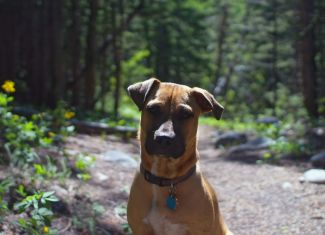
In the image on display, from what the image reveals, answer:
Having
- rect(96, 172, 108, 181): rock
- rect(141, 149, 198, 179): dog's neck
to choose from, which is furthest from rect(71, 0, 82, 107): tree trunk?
rect(141, 149, 198, 179): dog's neck

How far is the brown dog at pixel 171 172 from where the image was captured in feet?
11.3

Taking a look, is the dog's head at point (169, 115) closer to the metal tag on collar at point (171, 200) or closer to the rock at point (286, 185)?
the metal tag on collar at point (171, 200)

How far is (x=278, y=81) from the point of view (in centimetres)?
3134

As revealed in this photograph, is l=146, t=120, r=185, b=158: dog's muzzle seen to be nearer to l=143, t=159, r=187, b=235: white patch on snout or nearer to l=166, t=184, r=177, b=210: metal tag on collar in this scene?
l=166, t=184, r=177, b=210: metal tag on collar

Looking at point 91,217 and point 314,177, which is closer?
point 91,217

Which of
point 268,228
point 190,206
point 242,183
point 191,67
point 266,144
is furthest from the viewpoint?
point 191,67

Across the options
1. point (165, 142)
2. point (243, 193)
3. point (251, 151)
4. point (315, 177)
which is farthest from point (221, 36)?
point (165, 142)

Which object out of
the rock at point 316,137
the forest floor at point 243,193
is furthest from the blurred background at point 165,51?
the forest floor at point 243,193

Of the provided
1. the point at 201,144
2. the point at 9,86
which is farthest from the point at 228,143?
the point at 9,86

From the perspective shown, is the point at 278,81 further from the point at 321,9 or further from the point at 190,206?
the point at 190,206

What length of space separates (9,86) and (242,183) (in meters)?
3.80

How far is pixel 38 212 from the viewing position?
3801 mm

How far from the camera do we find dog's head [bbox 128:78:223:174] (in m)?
3.31

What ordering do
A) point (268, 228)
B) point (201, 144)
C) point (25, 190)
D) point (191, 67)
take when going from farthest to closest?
point (191, 67), point (201, 144), point (268, 228), point (25, 190)
